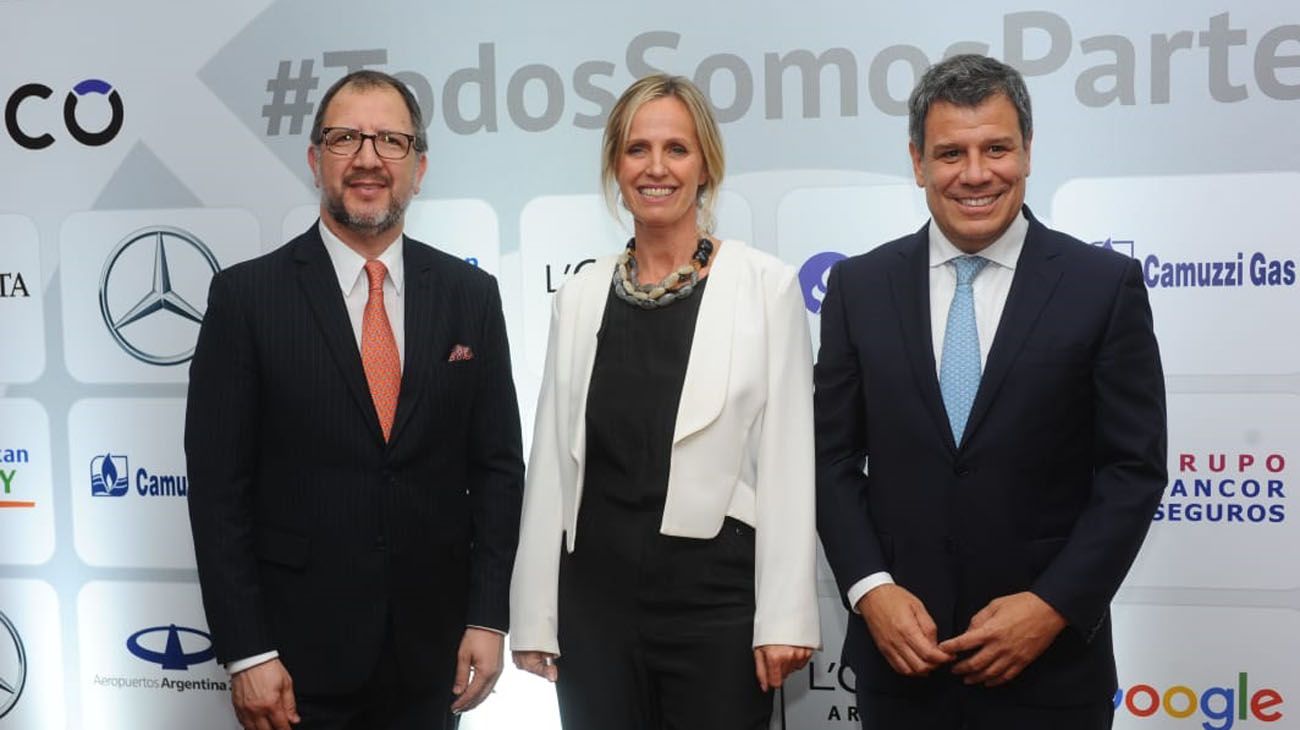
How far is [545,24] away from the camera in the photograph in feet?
10.8

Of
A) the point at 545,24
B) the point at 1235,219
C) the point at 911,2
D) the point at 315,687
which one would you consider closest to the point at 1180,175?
the point at 1235,219

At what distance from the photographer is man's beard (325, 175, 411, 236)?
234cm

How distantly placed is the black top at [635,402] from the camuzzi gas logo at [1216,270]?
4.67 feet

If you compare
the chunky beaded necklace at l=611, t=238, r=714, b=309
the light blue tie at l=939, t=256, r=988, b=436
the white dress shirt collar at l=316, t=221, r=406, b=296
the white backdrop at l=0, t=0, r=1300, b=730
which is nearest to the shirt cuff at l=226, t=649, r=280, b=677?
the white dress shirt collar at l=316, t=221, r=406, b=296

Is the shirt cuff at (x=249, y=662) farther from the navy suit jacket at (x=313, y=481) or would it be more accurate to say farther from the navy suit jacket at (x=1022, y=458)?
the navy suit jacket at (x=1022, y=458)

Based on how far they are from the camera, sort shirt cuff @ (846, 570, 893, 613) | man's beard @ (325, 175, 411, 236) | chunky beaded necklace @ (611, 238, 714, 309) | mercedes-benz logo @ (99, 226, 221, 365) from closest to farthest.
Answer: shirt cuff @ (846, 570, 893, 613) → chunky beaded necklace @ (611, 238, 714, 309) → man's beard @ (325, 175, 411, 236) → mercedes-benz logo @ (99, 226, 221, 365)

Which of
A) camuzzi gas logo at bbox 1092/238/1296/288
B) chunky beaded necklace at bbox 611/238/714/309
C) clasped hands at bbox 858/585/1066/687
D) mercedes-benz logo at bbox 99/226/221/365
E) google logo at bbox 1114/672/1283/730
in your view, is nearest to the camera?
clasped hands at bbox 858/585/1066/687

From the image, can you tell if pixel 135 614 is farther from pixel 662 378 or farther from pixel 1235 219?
A: pixel 1235 219

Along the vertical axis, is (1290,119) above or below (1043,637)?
above

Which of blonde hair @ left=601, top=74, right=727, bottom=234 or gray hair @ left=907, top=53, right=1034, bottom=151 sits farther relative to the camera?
blonde hair @ left=601, top=74, right=727, bottom=234

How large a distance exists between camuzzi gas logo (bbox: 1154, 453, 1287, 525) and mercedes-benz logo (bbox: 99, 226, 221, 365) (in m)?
2.87

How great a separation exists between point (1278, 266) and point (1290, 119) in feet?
1.25

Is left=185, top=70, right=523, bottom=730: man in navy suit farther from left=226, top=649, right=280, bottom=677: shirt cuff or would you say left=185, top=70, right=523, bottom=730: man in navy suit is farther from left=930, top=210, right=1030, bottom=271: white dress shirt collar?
left=930, top=210, right=1030, bottom=271: white dress shirt collar

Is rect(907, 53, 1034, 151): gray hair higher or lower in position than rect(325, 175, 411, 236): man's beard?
higher
